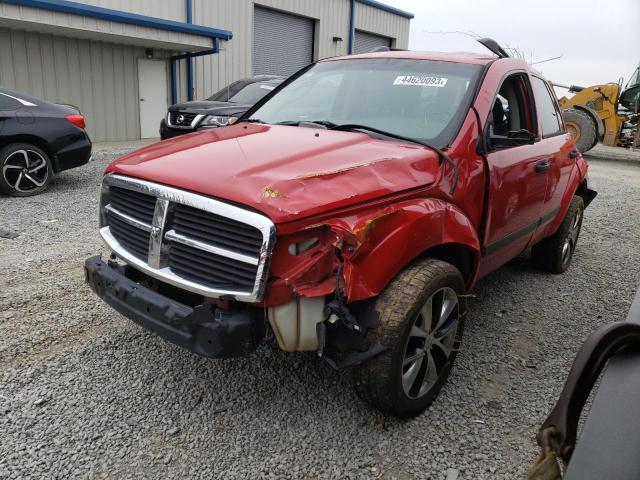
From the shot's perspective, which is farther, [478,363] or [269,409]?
[478,363]

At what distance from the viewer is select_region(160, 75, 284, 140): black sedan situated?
9.08 m

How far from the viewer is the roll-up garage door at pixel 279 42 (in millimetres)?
18469

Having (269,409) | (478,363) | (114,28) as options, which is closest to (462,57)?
(478,363)

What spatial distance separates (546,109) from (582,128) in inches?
462

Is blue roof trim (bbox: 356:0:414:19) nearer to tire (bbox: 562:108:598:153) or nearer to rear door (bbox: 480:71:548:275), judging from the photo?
tire (bbox: 562:108:598:153)

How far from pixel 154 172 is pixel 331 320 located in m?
1.14

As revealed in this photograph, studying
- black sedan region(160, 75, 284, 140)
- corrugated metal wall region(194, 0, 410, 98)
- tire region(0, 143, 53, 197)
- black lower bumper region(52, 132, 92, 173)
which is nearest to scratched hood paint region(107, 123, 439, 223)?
tire region(0, 143, 53, 197)

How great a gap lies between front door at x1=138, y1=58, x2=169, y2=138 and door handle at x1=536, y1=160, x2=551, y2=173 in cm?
1338

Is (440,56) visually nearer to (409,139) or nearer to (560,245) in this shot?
(409,139)

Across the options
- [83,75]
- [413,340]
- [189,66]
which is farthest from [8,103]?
[189,66]

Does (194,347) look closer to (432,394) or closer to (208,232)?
(208,232)

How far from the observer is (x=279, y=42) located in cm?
1938

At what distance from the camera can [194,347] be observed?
239 cm

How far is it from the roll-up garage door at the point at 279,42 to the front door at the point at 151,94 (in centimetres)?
392
